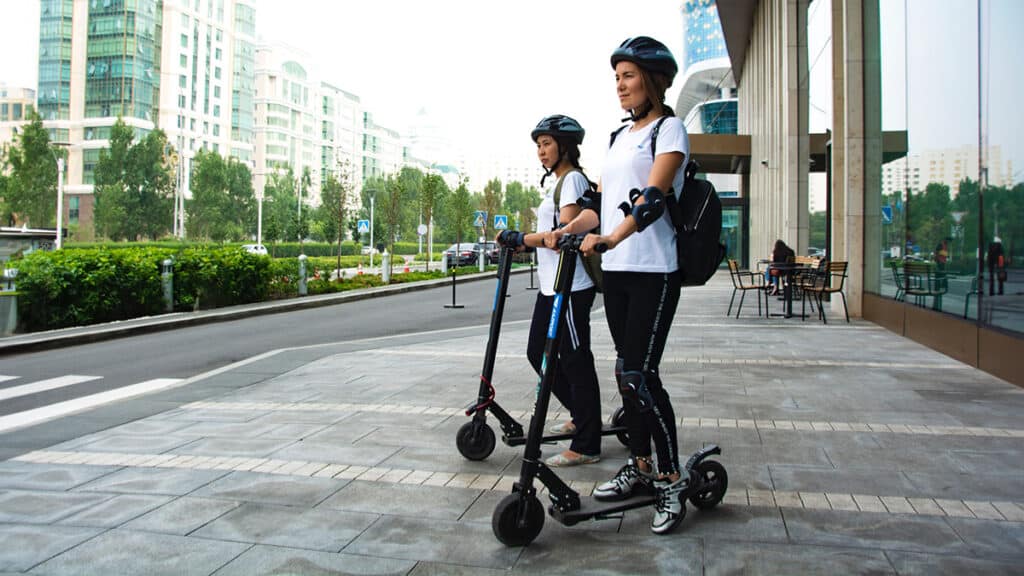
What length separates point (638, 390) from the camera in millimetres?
3275

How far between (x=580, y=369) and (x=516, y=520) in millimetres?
1228

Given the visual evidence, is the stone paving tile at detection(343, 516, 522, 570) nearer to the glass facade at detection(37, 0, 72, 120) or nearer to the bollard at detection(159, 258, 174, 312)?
the bollard at detection(159, 258, 174, 312)

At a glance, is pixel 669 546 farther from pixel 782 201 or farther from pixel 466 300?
pixel 782 201

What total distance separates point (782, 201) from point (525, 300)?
25.7 ft

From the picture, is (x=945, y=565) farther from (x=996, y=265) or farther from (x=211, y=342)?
(x=211, y=342)

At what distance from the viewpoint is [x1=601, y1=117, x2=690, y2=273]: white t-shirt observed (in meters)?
3.32

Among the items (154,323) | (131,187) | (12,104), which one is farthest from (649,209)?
(12,104)

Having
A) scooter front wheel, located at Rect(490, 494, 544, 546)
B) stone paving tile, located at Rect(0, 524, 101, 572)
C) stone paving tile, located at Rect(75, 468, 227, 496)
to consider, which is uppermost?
scooter front wheel, located at Rect(490, 494, 544, 546)

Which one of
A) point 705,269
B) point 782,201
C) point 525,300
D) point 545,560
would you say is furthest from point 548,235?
point 782,201

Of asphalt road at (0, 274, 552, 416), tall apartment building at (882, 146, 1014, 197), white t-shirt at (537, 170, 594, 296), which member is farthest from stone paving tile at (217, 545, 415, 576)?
tall apartment building at (882, 146, 1014, 197)

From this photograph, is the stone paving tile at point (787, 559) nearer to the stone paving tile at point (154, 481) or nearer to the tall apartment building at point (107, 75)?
the stone paving tile at point (154, 481)

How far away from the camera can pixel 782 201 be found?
72.6 feet

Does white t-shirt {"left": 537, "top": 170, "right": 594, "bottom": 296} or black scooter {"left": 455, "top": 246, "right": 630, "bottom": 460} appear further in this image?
black scooter {"left": 455, "top": 246, "right": 630, "bottom": 460}

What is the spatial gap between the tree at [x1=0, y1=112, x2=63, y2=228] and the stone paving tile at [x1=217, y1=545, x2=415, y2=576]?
60369 millimetres
